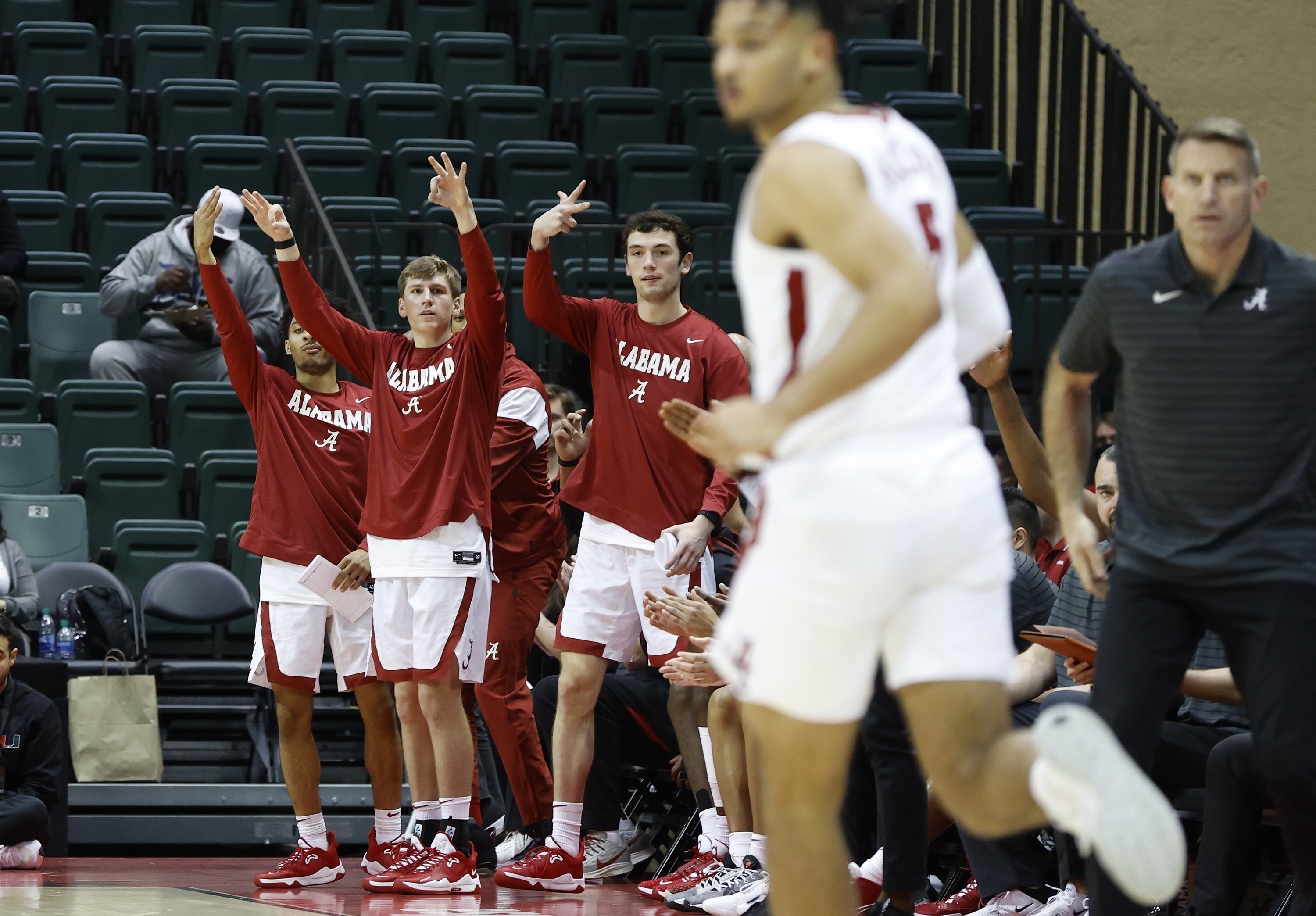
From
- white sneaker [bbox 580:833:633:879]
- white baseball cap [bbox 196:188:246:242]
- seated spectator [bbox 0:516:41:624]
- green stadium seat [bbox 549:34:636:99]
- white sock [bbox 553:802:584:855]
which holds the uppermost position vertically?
green stadium seat [bbox 549:34:636:99]

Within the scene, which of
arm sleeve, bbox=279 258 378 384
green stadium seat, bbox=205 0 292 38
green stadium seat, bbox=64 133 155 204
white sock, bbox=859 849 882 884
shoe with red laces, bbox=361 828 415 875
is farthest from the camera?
green stadium seat, bbox=205 0 292 38

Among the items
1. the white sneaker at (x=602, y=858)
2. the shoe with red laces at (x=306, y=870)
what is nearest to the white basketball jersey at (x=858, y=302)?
the shoe with red laces at (x=306, y=870)

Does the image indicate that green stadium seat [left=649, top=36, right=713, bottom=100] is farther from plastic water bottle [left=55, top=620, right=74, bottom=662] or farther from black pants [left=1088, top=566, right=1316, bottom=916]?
black pants [left=1088, top=566, right=1316, bottom=916]

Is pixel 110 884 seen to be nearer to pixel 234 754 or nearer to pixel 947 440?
pixel 234 754

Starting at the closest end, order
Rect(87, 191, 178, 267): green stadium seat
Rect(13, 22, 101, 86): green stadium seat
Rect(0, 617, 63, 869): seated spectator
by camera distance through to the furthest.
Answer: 1. Rect(0, 617, 63, 869): seated spectator
2. Rect(87, 191, 178, 267): green stadium seat
3. Rect(13, 22, 101, 86): green stadium seat

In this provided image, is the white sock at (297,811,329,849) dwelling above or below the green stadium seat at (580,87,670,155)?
below

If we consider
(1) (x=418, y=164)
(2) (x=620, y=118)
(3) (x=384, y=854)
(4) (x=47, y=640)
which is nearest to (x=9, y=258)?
(1) (x=418, y=164)

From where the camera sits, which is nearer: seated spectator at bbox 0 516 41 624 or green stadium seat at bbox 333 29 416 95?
seated spectator at bbox 0 516 41 624

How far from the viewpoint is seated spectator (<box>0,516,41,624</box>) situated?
22.2ft

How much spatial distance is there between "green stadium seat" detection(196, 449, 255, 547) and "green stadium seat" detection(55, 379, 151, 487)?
0.50m

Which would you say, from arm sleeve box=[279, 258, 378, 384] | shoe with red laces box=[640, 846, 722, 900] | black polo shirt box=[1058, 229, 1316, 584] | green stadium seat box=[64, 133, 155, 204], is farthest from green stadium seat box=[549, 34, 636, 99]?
black polo shirt box=[1058, 229, 1316, 584]

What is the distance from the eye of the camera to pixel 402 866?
5.17 meters

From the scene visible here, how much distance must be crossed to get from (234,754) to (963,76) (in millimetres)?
6928

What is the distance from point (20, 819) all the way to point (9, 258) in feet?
14.1
